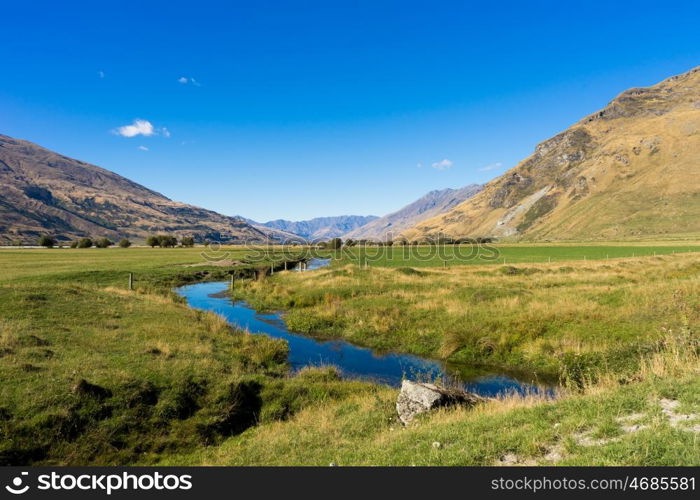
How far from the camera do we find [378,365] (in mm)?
23484

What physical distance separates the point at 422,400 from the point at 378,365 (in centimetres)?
1111

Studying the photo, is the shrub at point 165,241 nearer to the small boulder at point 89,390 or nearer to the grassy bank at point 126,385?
the grassy bank at point 126,385

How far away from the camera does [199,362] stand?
1839 cm

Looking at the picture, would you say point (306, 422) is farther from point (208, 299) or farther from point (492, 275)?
point (492, 275)

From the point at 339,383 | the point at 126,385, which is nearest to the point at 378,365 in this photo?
the point at 339,383

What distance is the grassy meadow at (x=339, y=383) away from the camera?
357 inches

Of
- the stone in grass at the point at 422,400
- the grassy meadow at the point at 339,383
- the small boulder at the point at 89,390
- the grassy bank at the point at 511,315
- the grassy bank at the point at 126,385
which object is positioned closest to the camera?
the grassy meadow at the point at 339,383

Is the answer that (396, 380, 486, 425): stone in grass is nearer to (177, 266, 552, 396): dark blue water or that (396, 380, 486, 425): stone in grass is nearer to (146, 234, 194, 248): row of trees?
(177, 266, 552, 396): dark blue water

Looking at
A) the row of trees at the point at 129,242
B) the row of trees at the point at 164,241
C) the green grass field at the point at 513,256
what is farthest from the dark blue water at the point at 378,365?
the row of trees at the point at 164,241

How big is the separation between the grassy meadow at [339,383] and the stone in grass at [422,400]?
47cm

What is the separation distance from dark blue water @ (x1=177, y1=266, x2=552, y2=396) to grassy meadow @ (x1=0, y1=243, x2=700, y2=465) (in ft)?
4.90

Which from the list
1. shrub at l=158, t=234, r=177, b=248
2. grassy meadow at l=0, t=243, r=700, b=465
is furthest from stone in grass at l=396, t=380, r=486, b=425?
shrub at l=158, t=234, r=177, b=248
